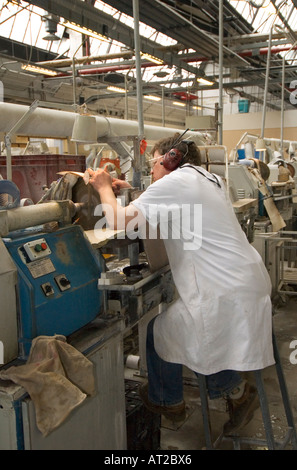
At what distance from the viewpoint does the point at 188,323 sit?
160cm

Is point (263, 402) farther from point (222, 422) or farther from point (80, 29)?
point (80, 29)

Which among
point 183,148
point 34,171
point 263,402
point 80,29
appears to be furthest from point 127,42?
point 263,402

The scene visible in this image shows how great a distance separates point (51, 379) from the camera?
1111mm

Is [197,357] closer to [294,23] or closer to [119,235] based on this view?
[119,235]

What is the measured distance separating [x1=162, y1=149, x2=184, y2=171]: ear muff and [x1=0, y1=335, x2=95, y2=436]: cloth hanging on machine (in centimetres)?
82

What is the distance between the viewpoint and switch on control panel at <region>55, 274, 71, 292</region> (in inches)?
Result: 53.9

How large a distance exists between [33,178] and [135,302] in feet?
5.89

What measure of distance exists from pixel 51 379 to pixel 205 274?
26.7 inches

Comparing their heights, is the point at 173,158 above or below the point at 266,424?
above

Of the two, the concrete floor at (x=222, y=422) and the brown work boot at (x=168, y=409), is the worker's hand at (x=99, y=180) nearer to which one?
the brown work boot at (x=168, y=409)

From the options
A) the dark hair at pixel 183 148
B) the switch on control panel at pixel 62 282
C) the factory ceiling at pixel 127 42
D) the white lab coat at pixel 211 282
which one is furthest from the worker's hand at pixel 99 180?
the factory ceiling at pixel 127 42

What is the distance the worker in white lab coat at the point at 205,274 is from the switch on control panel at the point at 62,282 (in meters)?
0.28

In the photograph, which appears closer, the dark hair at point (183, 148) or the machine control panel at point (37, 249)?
the machine control panel at point (37, 249)

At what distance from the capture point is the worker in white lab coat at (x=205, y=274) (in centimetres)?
155
